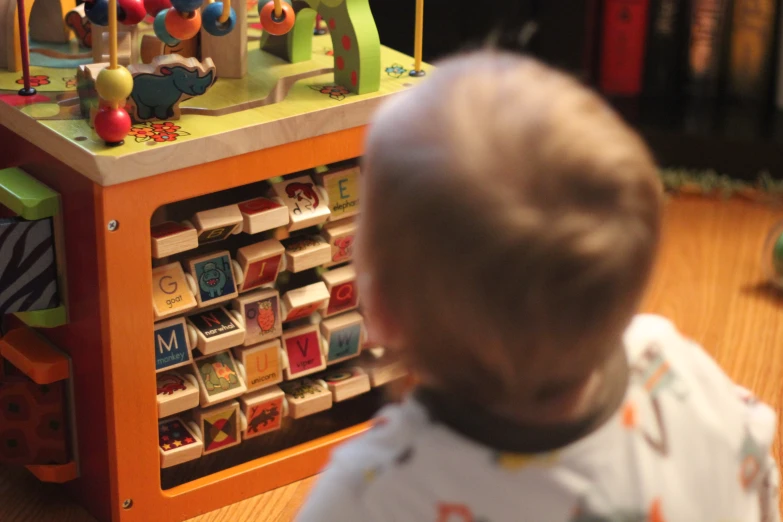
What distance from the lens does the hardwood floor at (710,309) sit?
1.17 m

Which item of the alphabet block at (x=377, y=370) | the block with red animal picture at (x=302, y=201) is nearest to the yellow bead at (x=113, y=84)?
the block with red animal picture at (x=302, y=201)

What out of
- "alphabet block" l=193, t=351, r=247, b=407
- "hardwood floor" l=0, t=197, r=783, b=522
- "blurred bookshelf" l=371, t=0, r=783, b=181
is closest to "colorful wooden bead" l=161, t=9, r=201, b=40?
"alphabet block" l=193, t=351, r=247, b=407

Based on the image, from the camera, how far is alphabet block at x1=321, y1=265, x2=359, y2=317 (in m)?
1.19

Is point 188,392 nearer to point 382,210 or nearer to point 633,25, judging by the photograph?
point 382,210

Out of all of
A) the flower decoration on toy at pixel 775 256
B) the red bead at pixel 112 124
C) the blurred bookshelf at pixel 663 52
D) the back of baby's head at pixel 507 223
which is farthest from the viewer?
the blurred bookshelf at pixel 663 52

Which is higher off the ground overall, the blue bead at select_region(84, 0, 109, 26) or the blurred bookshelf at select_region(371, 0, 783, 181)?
the blue bead at select_region(84, 0, 109, 26)

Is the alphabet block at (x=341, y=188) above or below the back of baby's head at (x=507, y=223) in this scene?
below

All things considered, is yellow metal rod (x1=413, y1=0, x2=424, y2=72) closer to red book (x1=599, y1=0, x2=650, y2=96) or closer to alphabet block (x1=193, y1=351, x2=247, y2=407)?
alphabet block (x1=193, y1=351, x2=247, y2=407)

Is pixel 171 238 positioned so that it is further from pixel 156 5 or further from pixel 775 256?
pixel 775 256

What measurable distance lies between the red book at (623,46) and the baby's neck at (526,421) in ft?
4.59

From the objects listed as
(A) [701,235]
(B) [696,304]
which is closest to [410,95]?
(B) [696,304]

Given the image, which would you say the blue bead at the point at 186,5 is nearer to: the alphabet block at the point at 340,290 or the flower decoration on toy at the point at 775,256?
the alphabet block at the point at 340,290

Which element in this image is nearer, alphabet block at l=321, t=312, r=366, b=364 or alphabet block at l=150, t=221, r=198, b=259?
alphabet block at l=150, t=221, r=198, b=259

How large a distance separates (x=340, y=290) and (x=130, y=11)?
36 cm
